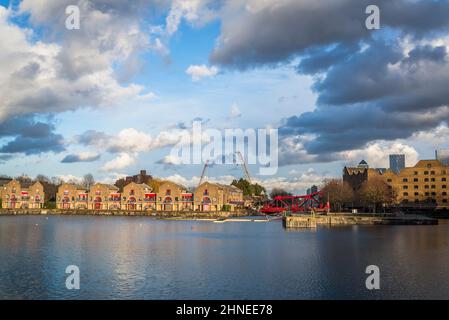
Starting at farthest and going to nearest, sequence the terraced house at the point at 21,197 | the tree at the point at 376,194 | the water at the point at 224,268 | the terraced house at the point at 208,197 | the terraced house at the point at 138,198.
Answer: the terraced house at the point at 21,197, the terraced house at the point at 138,198, the terraced house at the point at 208,197, the tree at the point at 376,194, the water at the point at 224,268

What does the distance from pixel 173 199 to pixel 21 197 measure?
58.1m

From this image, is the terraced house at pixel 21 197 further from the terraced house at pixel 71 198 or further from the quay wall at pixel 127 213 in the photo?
the terraced house at pixel 71 198

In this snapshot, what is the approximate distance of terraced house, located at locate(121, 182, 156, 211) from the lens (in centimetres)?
14875

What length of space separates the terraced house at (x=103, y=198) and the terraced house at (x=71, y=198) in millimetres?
2533

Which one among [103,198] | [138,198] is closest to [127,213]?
[138,198]

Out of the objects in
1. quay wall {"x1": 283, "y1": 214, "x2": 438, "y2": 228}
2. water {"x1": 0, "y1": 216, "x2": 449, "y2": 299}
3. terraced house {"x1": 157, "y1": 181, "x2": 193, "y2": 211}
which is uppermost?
terraced house {"x1": 157, "y1": 181, "x2": 193, "y2": 211}

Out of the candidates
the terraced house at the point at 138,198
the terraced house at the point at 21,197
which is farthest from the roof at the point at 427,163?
the terraced house at the point at 21,197

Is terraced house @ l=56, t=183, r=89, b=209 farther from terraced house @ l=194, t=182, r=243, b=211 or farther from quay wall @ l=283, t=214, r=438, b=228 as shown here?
quay wall @ l=283, t=214, r=438, b=228

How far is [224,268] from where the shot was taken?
37.1 meters

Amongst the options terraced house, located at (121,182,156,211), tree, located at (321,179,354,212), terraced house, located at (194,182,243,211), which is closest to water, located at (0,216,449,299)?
tree, located at (321,179,354,212)

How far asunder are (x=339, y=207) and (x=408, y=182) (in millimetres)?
21434

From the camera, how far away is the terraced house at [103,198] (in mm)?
152500

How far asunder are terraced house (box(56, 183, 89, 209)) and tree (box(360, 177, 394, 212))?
92.4 m
